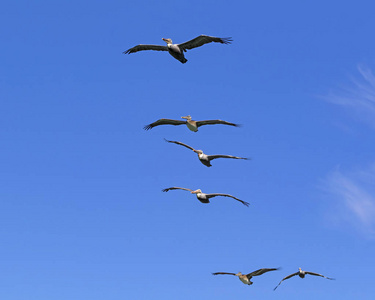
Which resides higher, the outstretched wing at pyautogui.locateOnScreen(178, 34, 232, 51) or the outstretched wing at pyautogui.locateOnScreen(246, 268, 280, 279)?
the outstretched wing at pyautogui.locateOnScreen(178, 34, 232, 51)

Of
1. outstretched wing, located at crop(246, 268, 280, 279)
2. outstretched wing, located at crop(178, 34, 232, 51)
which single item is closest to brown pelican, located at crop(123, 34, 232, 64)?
outstretched wing, located at crop(178, 34, 232, 51)

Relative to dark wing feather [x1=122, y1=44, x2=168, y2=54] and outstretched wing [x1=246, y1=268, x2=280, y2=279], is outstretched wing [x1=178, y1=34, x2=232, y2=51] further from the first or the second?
outstretched wing [x1=246, y1=268, x2=280, y2=279]

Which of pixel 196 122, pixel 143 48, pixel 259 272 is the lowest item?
pixel 259 272

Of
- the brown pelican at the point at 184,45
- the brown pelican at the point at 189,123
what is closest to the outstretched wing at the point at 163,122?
the brown pelican at the point at 189,123

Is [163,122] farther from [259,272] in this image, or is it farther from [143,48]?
[259,272]

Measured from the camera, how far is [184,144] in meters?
59.6

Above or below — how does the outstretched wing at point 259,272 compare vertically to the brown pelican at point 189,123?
below

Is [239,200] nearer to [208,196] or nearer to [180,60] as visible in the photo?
[208,196]

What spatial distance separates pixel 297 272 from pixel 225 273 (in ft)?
27.1

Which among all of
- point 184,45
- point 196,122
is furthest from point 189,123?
point 184,45

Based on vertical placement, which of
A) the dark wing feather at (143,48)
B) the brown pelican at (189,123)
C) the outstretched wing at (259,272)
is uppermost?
the dark wing feather at (143,48)

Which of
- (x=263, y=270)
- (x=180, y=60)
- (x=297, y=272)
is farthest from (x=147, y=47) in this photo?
(x=297, y=272)

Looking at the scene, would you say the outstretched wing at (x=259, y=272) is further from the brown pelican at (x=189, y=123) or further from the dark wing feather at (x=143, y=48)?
the dark wing feather at (x=143, y=48)

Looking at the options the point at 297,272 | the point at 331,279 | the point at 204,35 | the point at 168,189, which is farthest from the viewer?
the point at 297,272
